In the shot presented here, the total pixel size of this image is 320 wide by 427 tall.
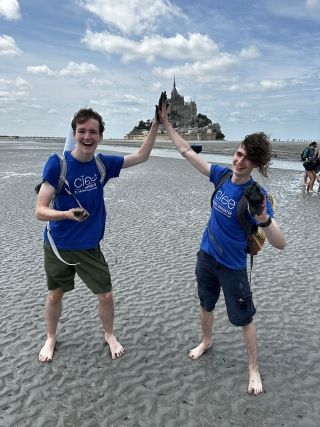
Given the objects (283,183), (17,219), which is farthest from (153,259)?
(283,183)

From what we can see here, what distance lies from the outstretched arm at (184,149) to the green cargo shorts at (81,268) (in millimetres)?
1234

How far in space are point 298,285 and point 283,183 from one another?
472 inches

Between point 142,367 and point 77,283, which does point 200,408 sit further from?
point 77,283

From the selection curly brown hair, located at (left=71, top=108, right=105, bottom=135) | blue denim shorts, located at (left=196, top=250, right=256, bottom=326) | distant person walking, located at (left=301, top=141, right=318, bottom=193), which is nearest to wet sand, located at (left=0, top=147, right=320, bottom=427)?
blue denim shorts, located at (left=196, top=250, right=256, bottom=326)

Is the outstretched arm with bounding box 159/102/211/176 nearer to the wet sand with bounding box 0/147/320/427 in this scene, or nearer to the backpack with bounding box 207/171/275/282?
the backpack with bounding box 207/171/275/282

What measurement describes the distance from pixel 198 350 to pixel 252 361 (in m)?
0.64

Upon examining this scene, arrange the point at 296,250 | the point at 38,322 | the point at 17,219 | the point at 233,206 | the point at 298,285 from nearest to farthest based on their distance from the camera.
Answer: the point at 233,206
the point at 38,322
the point at 298,285
the point at 296,250
the point at 17,219

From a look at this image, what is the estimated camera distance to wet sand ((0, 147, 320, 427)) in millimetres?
3244

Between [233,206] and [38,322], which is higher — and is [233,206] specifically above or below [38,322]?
above

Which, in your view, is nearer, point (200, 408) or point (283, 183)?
point (200, 408)

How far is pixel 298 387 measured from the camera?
11.5 feet

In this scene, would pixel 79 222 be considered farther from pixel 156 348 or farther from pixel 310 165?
pixel 310 165

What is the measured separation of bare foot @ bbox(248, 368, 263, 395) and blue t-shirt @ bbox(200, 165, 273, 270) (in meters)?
0.97

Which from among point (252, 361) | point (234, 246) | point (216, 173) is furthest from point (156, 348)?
point (216, 173)
